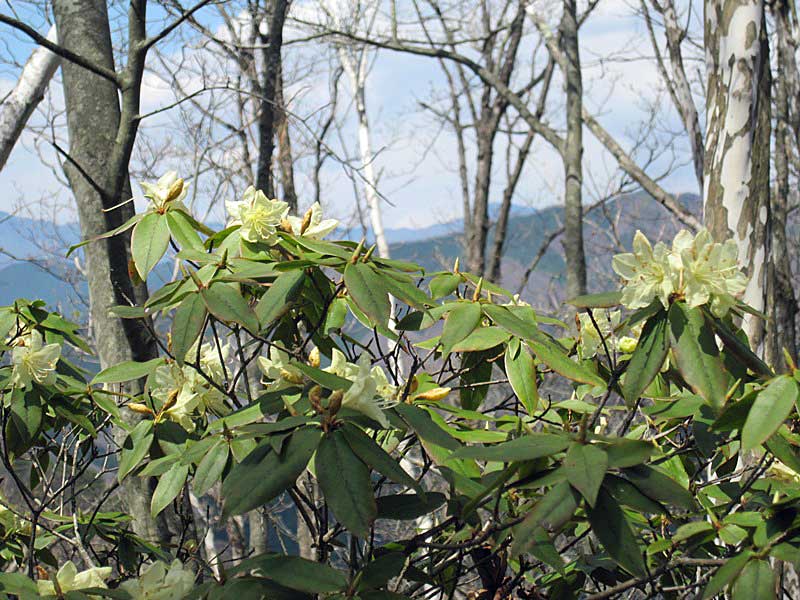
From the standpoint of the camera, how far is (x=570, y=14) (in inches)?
234

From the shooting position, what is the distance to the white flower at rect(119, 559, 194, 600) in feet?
2.85

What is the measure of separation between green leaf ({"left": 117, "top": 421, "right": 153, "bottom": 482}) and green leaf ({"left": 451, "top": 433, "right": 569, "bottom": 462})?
2.12 ft

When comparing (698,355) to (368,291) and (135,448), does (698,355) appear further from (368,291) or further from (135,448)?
(135,448)

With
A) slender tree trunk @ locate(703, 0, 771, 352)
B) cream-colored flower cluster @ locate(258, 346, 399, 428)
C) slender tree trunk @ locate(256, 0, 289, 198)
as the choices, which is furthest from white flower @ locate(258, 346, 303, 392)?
slender tree trunk @ locate(256, 0, 289, 198)

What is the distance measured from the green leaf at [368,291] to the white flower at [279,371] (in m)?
0.12

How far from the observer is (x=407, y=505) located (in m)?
0.88

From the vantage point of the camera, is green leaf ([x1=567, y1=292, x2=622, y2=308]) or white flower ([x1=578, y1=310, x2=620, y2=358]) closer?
green leaf ([x1=567, y1=292, x2=622, y2=308])

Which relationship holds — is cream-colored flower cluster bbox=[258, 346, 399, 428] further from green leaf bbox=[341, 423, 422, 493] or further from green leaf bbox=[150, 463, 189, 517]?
green leaf bbox=[150, 463, 189, 517]

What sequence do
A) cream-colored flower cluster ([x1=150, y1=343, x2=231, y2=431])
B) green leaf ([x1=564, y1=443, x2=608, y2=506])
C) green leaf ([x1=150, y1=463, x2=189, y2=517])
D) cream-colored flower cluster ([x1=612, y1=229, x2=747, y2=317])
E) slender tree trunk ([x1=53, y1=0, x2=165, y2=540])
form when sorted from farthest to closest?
slender tree trunk ([x1=53, y1=0, x2=165, y2=540]) < cream-colored flower cluster ([x1=150, y1=343, x2=231, y2=431]) < green leaf ([x1=150, y1=463, x2=189, y2=517]) < cream-colored flower cluster ([x1=612, y1=229, x2=747, y2=317]) < green leaf ([x1=564, y1=443, x2=608, y2=506])

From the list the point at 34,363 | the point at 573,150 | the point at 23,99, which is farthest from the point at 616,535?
the point at 573,150

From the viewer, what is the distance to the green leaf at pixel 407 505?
0.85 metres

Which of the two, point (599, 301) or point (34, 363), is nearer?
point (599, 301)

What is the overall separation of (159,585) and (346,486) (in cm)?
35

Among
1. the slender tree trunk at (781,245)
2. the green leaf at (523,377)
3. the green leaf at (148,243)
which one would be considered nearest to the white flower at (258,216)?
the green leaf at (148,243)
